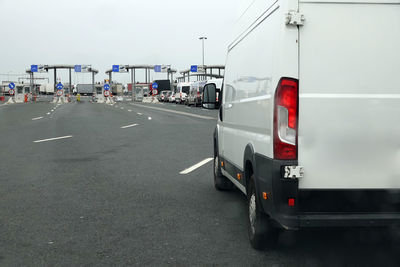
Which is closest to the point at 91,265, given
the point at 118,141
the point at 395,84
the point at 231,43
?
the point at 395,84

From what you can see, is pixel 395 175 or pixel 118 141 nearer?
pixel 395 175

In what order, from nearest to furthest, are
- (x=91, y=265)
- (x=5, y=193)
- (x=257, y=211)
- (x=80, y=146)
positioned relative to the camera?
(x=91, y=265) → (x=257, y=211) → (x=5, y=193) → (x=80, y=146)

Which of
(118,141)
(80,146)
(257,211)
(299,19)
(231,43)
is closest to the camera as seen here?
(299,19)

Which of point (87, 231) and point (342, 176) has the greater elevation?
point (342, 176)

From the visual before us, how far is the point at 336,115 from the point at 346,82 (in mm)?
247

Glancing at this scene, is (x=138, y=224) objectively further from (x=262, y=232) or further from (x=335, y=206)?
(x=335, y=206)

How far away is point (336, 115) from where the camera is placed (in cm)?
390

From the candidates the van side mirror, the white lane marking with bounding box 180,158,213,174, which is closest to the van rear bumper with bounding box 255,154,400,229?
the van side mirror

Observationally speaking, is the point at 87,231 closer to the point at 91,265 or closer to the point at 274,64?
the point at 91,265

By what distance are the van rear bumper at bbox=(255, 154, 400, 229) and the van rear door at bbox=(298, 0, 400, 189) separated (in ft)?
0.34

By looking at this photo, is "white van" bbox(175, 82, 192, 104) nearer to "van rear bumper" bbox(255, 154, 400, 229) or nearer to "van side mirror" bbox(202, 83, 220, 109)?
"van side mirror" bbox(202, 83, 220, 109)

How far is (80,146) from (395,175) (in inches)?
416

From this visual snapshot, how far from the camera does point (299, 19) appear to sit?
3893 mm

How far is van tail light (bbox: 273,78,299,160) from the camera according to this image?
3.93m
